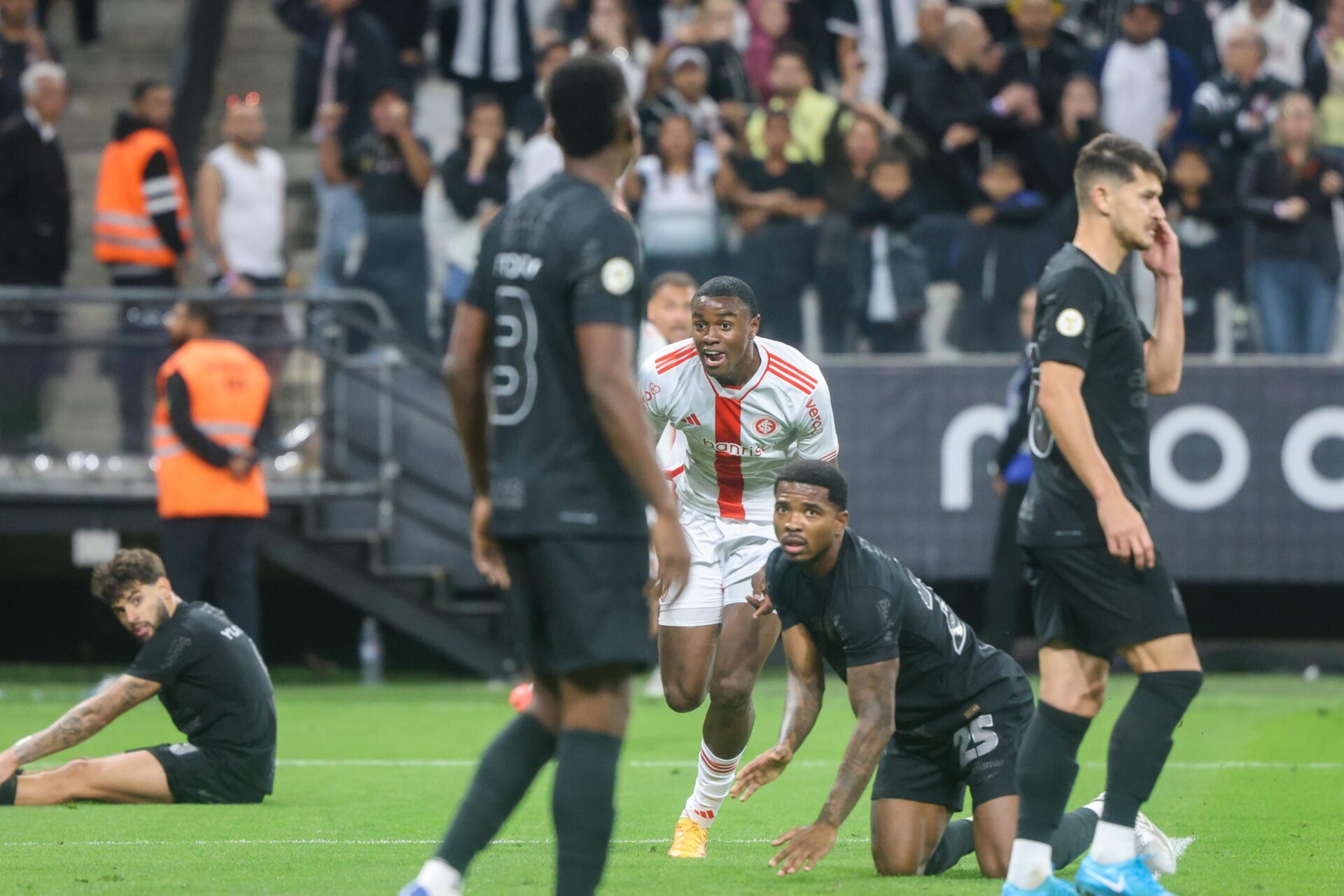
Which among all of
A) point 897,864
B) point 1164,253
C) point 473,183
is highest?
point 473,183

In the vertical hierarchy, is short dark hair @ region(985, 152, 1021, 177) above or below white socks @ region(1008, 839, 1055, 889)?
above

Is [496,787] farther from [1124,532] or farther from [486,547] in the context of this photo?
[1124,532]

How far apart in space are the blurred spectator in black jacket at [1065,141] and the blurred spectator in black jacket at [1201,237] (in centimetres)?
74

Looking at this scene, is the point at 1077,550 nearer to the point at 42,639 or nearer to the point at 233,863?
the point at 233,863

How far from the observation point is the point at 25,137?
14859mm

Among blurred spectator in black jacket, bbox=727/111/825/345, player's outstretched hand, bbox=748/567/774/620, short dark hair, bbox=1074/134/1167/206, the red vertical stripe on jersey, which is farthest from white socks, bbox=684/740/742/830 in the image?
blurred spectator in black jacket, bbox=727/111/825/345

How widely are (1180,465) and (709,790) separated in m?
7.95

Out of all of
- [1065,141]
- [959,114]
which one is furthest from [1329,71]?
[959,114]

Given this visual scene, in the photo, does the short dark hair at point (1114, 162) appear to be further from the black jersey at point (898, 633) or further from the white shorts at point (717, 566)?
the white shorts at point (717, 566)

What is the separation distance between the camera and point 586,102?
477 cm

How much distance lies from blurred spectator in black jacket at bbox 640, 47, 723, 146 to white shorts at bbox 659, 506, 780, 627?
7.72 metres

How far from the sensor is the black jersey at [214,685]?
819cm

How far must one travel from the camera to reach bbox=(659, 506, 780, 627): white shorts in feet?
24.9

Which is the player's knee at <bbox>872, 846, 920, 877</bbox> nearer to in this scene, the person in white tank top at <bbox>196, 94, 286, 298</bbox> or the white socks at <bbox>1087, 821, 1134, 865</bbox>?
the white socks at <bbox>1087, 821, 1134, 865</bbox>
